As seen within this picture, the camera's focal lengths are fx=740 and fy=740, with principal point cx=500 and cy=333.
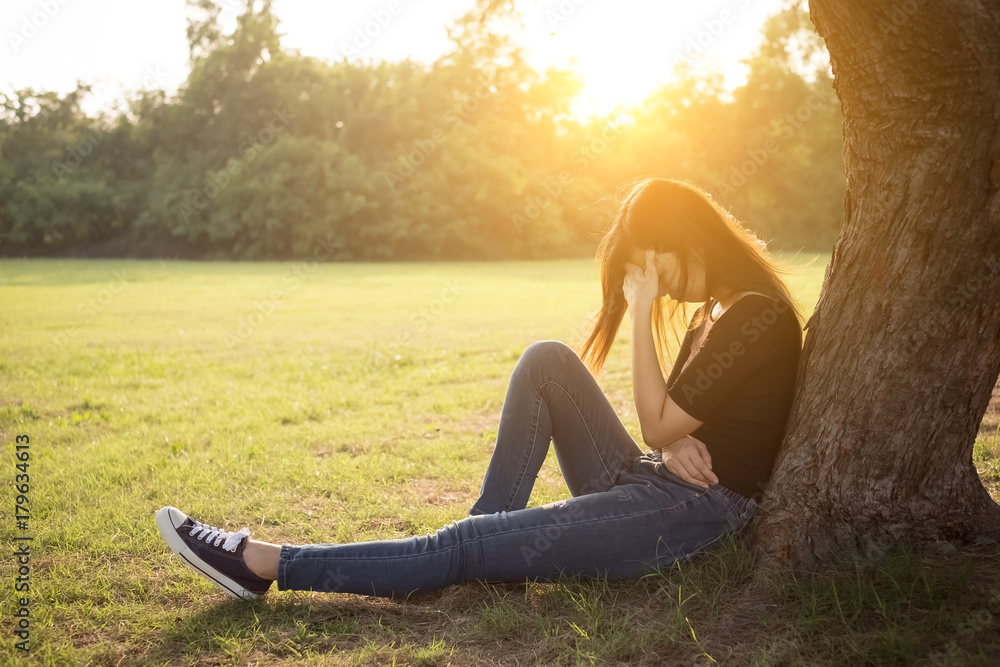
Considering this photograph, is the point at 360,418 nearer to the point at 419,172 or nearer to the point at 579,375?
the point at 579,375

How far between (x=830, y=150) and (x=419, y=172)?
2507cm

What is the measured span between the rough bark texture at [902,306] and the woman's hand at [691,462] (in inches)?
12.0

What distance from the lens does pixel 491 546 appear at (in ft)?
9.25

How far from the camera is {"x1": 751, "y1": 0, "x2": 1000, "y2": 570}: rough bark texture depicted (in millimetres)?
2488

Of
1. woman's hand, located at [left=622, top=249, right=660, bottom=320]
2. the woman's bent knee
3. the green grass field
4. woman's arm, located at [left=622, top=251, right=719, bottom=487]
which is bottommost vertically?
the green grass field

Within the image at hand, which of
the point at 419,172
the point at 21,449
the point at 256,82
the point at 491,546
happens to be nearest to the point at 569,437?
the point at 491,546
